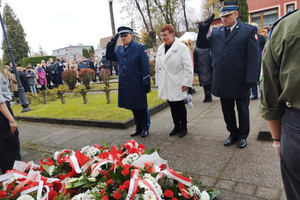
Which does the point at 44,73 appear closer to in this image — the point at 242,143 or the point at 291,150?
the point at 242,143

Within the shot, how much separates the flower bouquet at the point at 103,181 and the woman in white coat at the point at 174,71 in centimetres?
214

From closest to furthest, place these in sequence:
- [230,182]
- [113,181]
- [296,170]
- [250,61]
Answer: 1. [296,170]
2. [113,181]
3. [230,182]
4. [250,61]

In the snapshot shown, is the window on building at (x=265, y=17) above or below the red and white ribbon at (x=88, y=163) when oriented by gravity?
above

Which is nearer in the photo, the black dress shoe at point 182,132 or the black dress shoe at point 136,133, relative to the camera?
the black dress shoe at point 182,132

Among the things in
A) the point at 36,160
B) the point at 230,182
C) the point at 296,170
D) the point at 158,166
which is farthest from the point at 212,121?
the point at 296,170

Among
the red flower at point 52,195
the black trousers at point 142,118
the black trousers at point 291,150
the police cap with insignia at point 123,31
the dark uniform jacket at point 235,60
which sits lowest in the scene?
the black trousers at point 142,118

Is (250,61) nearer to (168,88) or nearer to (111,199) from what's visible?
(168,88)

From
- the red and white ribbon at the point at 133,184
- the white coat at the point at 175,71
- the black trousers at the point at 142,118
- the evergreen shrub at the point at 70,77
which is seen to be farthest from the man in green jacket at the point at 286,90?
the evergreen shrub at the point at 70,77

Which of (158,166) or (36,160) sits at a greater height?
(158,166)

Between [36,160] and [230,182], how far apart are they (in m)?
3.31

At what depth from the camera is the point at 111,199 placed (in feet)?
5.67

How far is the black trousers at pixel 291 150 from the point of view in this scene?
3.63 ft

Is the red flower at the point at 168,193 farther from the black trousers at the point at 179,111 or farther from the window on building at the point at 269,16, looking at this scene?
the window on building at the point at 269,16

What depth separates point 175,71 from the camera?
422 cm
